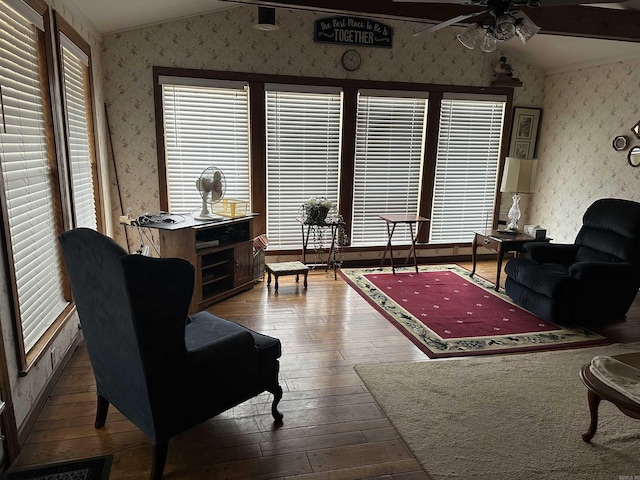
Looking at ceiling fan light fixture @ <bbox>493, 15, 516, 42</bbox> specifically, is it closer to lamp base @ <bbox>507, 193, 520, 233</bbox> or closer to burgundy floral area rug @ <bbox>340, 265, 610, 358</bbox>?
burgundy floral area rug @ <bbox>340, 265, 610, 358</bbox>

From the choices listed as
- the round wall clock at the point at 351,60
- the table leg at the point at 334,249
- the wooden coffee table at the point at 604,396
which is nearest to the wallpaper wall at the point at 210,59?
the round wall clock at the point at 351,60

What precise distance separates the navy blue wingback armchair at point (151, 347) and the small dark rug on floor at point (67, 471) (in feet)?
0.87

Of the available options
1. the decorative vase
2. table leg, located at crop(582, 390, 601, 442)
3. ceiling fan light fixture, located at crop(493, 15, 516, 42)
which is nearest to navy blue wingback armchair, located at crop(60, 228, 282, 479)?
table leg, located at crop(582, 390, 601, 442)

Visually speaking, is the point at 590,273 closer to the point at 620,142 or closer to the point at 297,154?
the point at 620,142

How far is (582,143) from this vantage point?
5598 mm

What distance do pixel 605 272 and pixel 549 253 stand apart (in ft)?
2.21

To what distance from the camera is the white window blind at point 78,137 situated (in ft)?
11.2

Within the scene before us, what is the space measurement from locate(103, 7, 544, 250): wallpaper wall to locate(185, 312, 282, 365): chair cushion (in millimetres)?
2808

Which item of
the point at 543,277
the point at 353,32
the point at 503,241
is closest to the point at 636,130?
the point at 503,241

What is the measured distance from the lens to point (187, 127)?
505 cm

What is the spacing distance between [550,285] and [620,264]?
635 millimetres

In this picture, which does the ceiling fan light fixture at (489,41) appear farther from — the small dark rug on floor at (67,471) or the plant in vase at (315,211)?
the small dark rug on floor at (67,471)

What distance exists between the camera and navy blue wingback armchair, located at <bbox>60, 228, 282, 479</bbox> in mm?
1827

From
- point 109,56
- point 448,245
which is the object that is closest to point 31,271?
point 109,56
